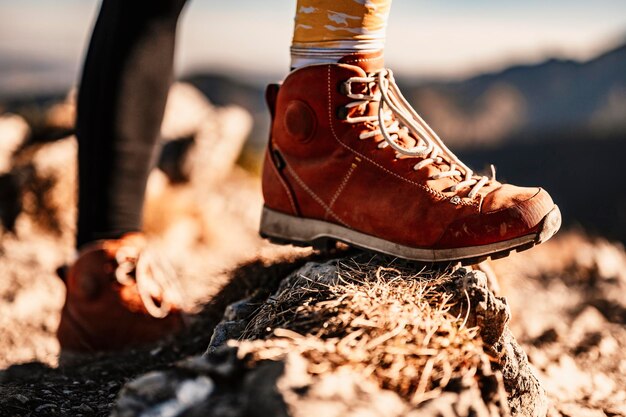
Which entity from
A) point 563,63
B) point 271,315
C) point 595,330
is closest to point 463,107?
point 563,63

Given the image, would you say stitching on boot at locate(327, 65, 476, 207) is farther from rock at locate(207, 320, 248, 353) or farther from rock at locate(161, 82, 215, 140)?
rock at locate(161, 82, 215, 140)

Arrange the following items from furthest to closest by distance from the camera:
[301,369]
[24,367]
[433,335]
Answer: [24,367]
[433,335]
[301,369]

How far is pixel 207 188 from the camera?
6699 mm

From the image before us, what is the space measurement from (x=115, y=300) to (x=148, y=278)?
5.2 inches

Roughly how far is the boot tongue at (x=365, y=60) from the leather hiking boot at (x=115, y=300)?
0.99 meters

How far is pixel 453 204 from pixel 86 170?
4.08 ft

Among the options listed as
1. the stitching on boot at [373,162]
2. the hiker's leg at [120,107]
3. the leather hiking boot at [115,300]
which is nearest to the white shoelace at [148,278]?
the leather hiking boot at [115,300]

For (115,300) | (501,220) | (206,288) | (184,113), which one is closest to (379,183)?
(501,220)

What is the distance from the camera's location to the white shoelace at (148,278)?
86.8 inches

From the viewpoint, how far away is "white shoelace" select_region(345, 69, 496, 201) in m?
1.78

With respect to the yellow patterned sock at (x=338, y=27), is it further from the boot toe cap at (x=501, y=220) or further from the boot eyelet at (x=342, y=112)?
the boot toe cap at (x=501, y=220)

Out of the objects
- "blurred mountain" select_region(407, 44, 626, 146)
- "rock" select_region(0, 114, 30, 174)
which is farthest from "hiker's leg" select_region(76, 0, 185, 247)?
"blurred mountain" select_region(407, 44, 626, 146)

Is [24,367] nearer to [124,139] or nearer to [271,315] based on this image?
[124,139]

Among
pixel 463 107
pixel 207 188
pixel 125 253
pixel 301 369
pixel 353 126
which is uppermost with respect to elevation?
pixel 353 126
